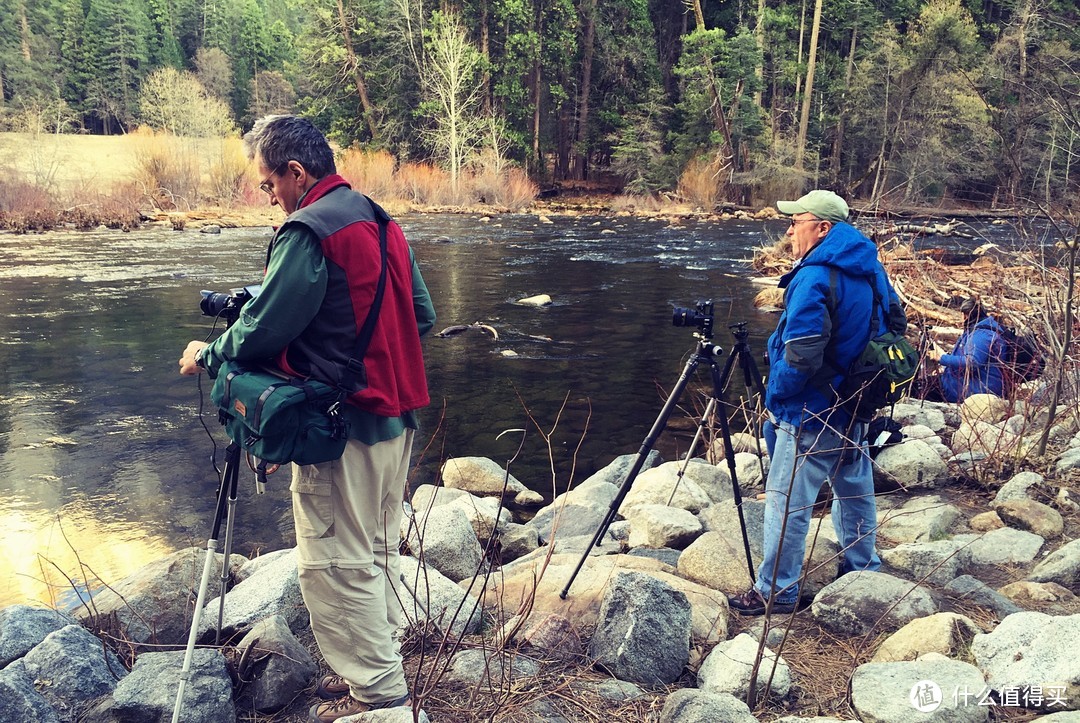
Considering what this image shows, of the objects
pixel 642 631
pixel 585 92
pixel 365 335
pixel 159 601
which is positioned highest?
pixel 585 92

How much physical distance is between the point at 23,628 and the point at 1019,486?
497 centimetres

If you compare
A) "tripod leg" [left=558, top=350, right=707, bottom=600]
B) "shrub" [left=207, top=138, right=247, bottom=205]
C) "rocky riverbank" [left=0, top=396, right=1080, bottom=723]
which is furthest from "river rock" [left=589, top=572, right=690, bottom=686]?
"shrub" [left=207, top=138, right=247, bottom=205]

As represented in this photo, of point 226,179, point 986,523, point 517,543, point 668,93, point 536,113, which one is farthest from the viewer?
point 668,93

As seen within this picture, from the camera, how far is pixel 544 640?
10.0 feet

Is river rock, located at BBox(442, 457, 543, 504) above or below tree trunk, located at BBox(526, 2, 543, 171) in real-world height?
below

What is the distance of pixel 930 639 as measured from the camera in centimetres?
293

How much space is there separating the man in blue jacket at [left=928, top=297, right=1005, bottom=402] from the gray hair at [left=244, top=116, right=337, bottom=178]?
222 inches

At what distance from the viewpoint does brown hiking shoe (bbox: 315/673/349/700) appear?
2.76 meters

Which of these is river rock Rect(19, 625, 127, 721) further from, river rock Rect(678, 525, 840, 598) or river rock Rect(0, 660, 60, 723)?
river rock Rect(678, 525, 840, 598)

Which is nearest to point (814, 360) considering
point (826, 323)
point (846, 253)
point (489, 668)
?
point (826, 323)

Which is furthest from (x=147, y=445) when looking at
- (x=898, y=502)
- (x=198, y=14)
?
(x=198, y=14)

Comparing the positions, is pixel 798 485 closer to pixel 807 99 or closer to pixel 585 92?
pixel 807 99

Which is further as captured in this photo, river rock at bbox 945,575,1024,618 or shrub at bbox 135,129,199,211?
shrub at bbox 135,129,199,211

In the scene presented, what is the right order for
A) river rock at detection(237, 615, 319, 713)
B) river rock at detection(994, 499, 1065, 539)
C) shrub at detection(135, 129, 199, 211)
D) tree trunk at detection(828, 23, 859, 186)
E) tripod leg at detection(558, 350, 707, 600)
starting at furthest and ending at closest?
tree trunk at detection(828, 23, 859, 186), shrub at detection(135, 129, 199, 211), river rock at detection(994, 499, 1065, 539), tripod leg at detection(558, 350, 707, 600), river rock at detection(237, 615, 319, 713)
